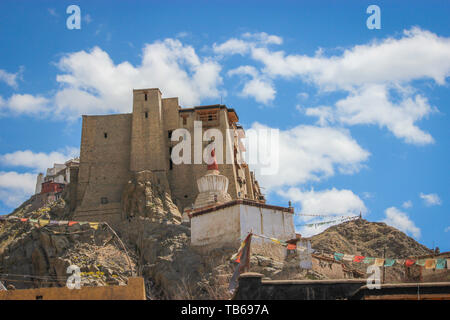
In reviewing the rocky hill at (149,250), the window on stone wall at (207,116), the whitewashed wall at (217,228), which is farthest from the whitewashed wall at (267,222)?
the window on stone wall at (207,116)

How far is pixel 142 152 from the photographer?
56.0 metres

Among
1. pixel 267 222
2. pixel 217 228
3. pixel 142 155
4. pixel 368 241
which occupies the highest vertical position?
pixel 142 155

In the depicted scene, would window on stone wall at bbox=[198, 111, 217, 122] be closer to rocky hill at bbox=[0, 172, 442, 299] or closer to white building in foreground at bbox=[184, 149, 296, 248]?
rocky hill at bbox=[0, 172, 442, 299]

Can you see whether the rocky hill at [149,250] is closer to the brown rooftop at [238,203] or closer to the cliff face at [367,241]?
the cliff face at [367,241]

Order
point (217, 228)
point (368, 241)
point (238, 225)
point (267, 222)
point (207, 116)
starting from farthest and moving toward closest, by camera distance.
Answer: point (207, 116), point (368, 241), point (217, 228), point (267, 222), point (238, 225)

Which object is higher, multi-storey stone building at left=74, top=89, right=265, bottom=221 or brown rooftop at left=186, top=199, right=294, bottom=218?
multi-storey stone building at left=74, top=89, right=265, bottom=221

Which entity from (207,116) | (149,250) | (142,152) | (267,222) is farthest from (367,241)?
(142,152)

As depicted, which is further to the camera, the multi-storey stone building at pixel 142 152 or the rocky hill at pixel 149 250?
the multi-storey stone building at pixel 142 152

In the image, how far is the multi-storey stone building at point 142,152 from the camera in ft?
180

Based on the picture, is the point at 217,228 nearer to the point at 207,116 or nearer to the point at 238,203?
the point at 238,203

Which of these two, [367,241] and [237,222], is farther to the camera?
[367,241]

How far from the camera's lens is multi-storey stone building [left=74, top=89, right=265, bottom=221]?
54.8 meters

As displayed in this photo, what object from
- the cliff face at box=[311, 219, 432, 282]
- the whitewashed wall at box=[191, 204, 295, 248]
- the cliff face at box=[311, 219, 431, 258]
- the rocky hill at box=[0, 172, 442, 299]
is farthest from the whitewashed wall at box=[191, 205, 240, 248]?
the cliff face at box=[311, 219, 432, 282]
